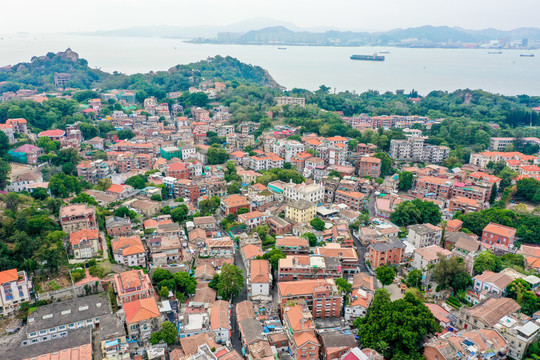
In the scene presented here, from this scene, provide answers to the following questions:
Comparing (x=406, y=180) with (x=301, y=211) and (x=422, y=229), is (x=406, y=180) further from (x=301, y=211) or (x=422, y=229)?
(x=301, y=211)

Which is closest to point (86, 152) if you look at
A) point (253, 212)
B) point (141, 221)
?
point (141, 221)

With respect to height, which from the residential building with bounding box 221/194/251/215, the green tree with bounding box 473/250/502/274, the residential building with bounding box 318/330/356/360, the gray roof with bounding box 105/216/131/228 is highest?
the gray roof with bounding box 105/216/131/228

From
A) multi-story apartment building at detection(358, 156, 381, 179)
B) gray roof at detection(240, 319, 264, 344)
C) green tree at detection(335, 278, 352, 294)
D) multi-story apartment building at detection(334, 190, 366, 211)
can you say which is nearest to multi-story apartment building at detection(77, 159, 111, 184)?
multi-story apartment building at detection(334, 190, 366, 211)

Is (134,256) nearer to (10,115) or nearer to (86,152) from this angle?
(86,152)

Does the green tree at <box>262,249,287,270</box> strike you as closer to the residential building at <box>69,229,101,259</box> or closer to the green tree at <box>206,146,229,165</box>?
the residential building at <box>69,229,101,259</box>

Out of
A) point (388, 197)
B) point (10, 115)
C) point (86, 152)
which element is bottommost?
point (388, 197)

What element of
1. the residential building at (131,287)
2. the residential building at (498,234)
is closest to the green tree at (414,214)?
the residential building at (498,234)

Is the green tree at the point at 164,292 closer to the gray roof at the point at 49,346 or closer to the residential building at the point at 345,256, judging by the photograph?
the gray roof at the point at 49,346
